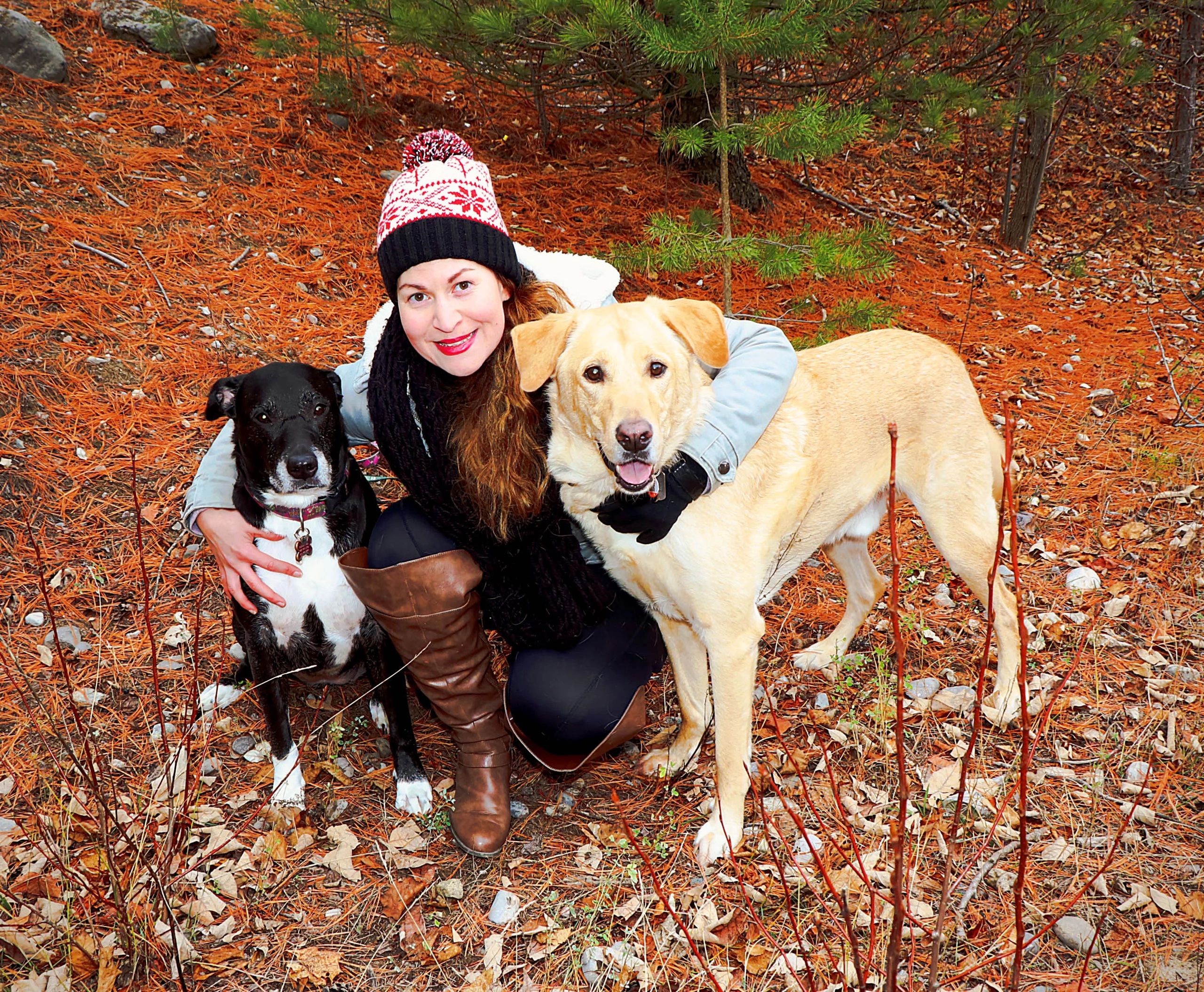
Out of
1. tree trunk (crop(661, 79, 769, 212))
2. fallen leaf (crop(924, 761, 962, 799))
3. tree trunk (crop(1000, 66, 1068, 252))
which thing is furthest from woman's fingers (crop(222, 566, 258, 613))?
tree trunk (crop(1000, 66, 1068, 252))

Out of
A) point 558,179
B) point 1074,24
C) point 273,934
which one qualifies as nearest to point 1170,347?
point 1074,24

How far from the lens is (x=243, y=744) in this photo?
362cm

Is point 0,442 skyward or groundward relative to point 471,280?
groundward

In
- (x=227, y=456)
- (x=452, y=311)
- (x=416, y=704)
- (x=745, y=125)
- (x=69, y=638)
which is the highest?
(x=745, y=125)

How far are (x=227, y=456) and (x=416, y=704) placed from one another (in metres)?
1.46

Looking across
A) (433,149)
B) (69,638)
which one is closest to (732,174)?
(433,149)

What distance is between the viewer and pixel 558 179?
299 inches

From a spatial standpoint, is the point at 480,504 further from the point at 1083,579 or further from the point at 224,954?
the point at 1083,579

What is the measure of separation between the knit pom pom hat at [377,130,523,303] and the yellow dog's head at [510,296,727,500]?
0.33m

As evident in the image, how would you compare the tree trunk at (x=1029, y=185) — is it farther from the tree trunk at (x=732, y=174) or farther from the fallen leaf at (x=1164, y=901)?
the fallen leaf at (x=1164, y=901)

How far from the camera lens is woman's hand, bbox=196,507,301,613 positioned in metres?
3.23

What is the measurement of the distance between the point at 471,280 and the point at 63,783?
2.38 meters

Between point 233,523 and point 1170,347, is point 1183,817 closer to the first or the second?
point 233,523

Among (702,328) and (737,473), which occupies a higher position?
(702,328)
